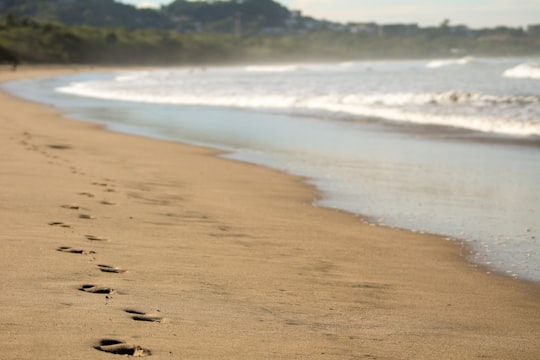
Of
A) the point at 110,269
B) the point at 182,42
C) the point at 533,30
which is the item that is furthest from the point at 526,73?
the point at 533,30

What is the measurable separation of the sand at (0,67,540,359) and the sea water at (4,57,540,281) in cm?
63

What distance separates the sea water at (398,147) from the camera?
25.6ft

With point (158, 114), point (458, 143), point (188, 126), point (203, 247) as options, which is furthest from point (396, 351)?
point (158, 114)

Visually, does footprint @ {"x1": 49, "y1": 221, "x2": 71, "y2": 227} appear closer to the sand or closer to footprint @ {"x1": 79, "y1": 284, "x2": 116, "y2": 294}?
the sand

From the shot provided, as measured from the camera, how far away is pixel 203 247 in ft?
19.7

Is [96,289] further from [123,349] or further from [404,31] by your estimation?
[404,31]

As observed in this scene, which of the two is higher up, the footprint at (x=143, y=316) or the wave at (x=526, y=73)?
the wave at (x=526, y=73)

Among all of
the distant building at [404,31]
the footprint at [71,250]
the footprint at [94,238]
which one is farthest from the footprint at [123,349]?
the distant building at [404,31]

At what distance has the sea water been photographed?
7.80m

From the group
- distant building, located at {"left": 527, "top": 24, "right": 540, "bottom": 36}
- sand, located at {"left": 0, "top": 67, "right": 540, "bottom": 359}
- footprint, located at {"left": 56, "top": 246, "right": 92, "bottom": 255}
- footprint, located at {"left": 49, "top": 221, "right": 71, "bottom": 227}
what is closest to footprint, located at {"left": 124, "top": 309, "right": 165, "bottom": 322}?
sand, located at {"left": 0, "top": 67, "right": 540, "bottom": 359}

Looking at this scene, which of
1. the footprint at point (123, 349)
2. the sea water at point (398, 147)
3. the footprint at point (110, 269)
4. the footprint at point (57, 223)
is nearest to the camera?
the footprint at point (123, 349)

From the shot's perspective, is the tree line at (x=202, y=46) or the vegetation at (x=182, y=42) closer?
the tree line at (x=202, y=46)

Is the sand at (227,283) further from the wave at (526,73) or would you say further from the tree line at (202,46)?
the tree line at (202,46)

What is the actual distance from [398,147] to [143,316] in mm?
10553
